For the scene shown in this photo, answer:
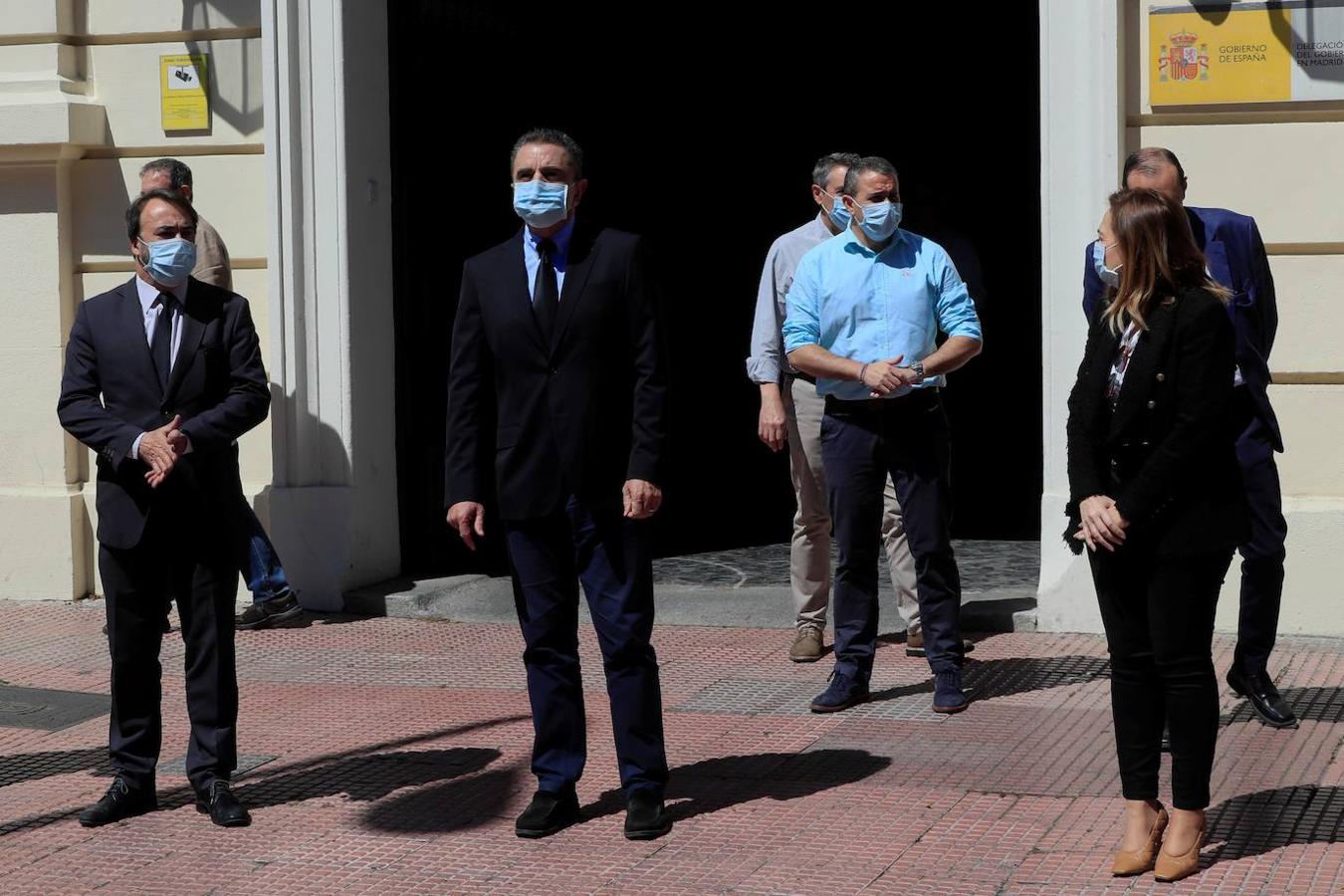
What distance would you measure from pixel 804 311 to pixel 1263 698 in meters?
1.99

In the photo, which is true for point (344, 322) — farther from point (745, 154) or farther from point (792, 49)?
point (792, 49)

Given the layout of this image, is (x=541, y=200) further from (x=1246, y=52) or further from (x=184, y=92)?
(x=184, y=92)

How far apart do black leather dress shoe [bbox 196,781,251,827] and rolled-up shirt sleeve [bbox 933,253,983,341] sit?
9.14 ft

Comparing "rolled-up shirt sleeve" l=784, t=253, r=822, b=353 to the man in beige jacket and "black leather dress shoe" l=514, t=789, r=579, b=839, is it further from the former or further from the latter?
the man in beige jacket

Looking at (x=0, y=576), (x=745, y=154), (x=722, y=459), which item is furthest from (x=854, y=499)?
(x=745, y=154)

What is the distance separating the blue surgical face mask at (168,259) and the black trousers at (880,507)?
89.3 inches

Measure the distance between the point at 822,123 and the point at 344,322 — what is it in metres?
7.52

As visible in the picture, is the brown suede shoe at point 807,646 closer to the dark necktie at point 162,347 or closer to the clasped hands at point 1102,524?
the clasped hands at point 1102,524

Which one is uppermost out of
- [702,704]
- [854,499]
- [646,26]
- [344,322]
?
[646,26]

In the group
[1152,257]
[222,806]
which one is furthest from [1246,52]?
[222,806]

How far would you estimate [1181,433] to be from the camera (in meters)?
4.63

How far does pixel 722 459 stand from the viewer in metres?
13.0

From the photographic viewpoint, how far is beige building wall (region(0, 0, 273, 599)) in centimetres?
909

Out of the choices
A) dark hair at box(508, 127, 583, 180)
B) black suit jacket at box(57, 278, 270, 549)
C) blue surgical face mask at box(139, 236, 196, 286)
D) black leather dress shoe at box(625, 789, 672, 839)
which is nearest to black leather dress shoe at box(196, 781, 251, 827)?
black suit jacket at box(57, 278, 270, 549)
